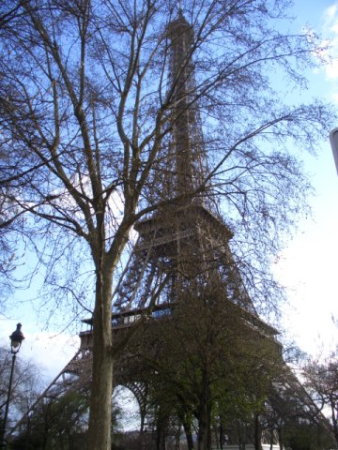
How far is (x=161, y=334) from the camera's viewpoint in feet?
59.1

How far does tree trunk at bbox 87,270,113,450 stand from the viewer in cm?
711

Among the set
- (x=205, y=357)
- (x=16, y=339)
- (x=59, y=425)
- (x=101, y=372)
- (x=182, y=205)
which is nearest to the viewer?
(x=101, y=372)

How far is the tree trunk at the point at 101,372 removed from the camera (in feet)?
23.3

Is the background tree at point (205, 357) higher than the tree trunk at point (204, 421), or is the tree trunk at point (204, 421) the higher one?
the background tree at point (205, 357)

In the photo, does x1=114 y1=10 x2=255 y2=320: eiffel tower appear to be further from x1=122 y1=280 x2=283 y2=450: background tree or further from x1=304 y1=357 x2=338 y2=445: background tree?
x1=304 y1=357 x2=338 y2=445: background tree

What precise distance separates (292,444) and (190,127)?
127ft

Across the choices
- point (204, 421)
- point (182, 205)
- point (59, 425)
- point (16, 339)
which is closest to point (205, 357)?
point (204, 421)

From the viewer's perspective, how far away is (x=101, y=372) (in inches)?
298

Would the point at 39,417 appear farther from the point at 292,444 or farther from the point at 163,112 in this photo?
the point at 163,112

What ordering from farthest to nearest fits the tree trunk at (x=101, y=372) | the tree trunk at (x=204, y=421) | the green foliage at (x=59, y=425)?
the green foliage at (x=59, y=425)
the tree trunk at (x=204, y=421)
the tree trunk at (x=101, y=372)

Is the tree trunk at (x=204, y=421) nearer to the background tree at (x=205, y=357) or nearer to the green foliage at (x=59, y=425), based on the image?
the background tree at (x=205, y=357)

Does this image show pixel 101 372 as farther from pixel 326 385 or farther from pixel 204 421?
pixel 326 385

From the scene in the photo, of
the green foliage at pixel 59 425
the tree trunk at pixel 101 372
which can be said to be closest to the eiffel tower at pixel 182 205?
the tree trunk at pixel 101 372


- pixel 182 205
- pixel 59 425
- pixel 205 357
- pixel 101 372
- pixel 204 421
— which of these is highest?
pixel 182 205
